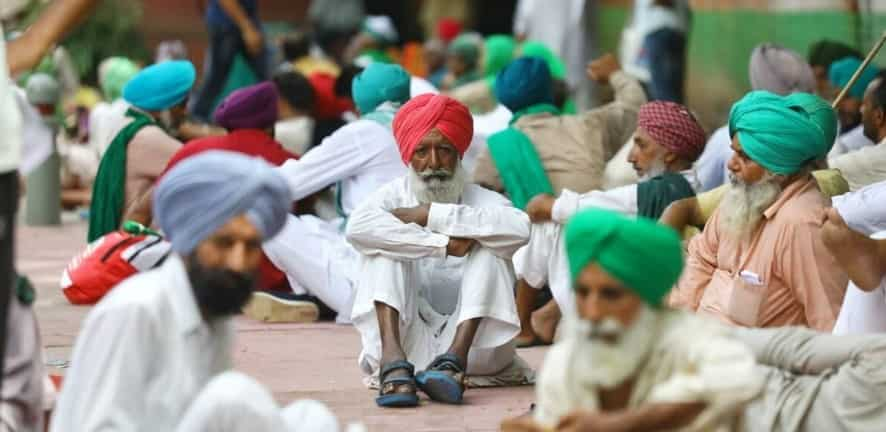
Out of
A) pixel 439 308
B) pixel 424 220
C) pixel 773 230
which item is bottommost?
pixel 439 308

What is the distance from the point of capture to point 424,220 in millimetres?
7371

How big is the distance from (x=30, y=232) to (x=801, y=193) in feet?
26.8

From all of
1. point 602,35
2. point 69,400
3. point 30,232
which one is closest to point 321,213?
point 30,232

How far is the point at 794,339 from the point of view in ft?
18.7

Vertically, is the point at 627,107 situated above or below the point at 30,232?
above

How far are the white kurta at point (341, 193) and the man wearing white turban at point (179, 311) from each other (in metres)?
4.18

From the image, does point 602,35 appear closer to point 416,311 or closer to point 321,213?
point 321,213

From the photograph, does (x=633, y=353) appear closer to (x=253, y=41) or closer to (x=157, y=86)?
(x=157, y=86)

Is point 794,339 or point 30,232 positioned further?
point 30,232

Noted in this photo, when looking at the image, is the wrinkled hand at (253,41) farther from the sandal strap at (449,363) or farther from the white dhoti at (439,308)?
the sandal strap at (449,363)

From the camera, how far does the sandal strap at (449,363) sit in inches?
284

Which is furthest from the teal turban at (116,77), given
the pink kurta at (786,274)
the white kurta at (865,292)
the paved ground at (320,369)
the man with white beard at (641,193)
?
the white kurta at (865,292)

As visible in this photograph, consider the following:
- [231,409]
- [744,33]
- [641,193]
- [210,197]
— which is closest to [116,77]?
[744,33]

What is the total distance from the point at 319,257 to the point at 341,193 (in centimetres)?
→ 34
